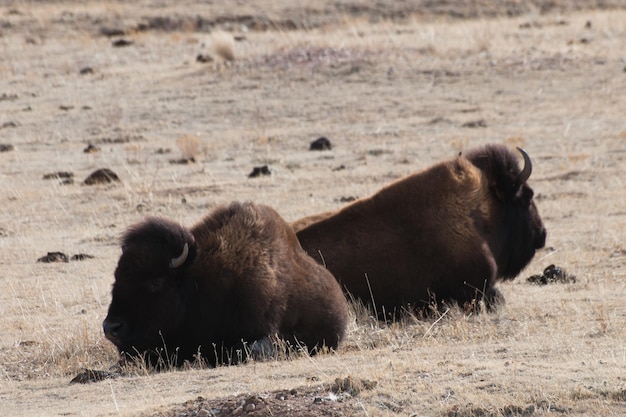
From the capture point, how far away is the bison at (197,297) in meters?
7.79

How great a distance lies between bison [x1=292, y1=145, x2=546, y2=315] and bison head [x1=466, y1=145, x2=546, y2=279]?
67 millimetres

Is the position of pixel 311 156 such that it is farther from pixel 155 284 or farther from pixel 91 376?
pixel 91 376

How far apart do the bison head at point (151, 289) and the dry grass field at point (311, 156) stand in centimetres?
32

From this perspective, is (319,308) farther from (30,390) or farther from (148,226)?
(30,390)

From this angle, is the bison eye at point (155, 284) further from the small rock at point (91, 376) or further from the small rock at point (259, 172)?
the small rock at point (259, 172)

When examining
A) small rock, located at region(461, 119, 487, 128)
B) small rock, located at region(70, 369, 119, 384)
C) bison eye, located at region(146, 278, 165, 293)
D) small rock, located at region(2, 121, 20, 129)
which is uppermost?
bison eye, located at region(146, 278, 165, 293)

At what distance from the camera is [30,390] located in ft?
24.7

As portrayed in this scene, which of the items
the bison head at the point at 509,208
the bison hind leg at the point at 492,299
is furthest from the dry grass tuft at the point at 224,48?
the bison hind leg at the point at 492,299

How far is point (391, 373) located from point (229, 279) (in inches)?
63.8

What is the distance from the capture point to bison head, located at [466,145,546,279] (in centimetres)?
996

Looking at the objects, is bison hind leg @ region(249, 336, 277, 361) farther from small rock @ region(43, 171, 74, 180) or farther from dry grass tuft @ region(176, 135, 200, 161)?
dry grass tuft @ region(176, 135, 200, 161)

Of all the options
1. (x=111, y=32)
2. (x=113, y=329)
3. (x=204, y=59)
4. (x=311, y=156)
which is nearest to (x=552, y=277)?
(x=113, y=329)

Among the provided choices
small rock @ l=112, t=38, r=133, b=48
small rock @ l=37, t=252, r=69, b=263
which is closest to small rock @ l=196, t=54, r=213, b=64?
small rock @ l=112, t=38, r=133, b=48

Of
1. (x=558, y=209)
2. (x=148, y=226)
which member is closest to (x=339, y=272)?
(x=148, y=226)
